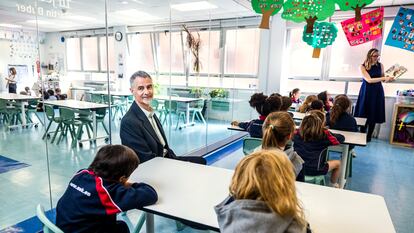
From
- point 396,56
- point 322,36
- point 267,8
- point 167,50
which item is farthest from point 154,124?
point 396,56

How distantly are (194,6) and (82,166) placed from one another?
142 inches

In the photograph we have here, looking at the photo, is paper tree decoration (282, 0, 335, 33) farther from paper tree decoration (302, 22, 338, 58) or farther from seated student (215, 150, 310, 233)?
seated student (215, 150, 310, 233)

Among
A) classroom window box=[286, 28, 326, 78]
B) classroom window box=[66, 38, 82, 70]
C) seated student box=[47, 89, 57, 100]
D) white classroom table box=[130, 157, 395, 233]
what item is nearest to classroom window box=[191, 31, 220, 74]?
classroom window box=[286, 28, 326, 78]

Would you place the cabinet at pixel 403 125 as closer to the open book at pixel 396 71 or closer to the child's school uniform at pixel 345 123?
the open book at pixel 396 71

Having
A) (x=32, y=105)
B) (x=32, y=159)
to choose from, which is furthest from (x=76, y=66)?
(x=32, y=159)

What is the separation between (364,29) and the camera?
4.27 meters

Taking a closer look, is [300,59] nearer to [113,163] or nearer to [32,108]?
[32,108]

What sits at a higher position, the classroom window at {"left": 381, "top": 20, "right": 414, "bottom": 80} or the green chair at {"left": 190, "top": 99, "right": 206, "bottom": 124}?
the classroom window at {"left": 381, "top": 20, "right": 414, "bottom": 80}

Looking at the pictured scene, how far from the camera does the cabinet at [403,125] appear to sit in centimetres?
507

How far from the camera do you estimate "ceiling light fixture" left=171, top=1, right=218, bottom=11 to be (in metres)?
5.05

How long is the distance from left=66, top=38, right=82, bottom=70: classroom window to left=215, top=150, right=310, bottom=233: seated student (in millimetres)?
2574

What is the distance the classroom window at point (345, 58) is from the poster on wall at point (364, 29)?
164cm

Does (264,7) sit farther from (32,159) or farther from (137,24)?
(32,159)

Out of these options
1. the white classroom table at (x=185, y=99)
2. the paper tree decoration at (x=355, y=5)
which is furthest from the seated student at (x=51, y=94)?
the paper tree decoration at (x=355, y=5)
